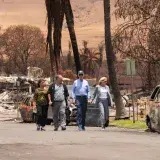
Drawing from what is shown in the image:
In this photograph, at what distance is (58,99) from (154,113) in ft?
10.5

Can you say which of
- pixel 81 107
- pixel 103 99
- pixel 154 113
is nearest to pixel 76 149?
pixel 81 107

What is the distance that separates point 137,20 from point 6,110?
85.4ft

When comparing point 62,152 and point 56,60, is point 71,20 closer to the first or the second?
point 56,60

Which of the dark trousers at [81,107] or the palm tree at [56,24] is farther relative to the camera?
the palm tree at [56,24]

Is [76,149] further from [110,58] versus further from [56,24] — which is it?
[56,24]

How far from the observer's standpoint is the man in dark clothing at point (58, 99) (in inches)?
738

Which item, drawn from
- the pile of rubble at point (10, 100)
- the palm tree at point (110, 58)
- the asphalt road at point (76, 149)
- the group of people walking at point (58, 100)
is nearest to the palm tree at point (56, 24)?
the palm tree at point (110, 58)

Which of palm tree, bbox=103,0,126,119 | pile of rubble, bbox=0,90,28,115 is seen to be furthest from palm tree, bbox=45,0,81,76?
pile of rubble, bbox=0,90,28,115

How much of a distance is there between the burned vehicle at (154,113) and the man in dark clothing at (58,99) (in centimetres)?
294

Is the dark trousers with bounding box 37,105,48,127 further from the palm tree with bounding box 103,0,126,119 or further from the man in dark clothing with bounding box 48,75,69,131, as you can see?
the palm tree with bounding box 103,0,126,119

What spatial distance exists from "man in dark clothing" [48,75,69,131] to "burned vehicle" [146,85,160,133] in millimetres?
2937

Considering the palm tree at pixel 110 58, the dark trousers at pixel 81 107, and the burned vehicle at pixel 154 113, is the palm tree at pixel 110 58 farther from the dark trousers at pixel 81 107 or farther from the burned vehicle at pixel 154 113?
the dark trousers at pixel 81 107

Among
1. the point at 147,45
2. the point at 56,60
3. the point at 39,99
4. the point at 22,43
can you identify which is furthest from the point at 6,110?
the point at 22,43

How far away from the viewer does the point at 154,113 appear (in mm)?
18906
